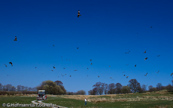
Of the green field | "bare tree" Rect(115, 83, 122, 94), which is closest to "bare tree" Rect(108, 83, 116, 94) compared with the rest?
"bare tree" Rect(115, 83, 122, 94)

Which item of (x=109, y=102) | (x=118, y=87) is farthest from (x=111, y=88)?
(x=109, y=102)

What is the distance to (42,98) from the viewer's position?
72438mm

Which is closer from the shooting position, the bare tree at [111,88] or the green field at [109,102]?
the green field at [109,102]

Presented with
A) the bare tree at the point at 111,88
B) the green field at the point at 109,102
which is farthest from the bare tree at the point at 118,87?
the green field at the point at 109,102

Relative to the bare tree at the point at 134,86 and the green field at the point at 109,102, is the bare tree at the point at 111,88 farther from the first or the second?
the green field at the point at 109,102

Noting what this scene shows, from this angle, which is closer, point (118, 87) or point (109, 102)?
point (109, 102)

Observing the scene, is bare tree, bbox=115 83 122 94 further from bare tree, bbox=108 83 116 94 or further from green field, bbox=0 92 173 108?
green field, bbox=0 92 173 108

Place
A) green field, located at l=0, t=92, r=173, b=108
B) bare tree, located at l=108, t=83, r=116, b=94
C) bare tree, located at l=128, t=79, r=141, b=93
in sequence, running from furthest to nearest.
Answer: bare tree, located at l=108, t=83, r=116, b=94 < bare tree, located at l=128, t=79, r=141, b=93 < green field, located at l=0, t=92, r=173, b=108

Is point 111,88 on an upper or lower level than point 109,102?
upper

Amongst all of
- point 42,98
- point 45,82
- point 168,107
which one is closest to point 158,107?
point 168,107

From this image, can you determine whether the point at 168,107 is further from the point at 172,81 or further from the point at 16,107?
the point at 172,81

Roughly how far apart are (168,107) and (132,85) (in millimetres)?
125869

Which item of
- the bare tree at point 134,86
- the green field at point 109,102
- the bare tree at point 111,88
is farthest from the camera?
the bare tree at point 111,88

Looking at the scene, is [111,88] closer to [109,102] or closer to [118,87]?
[118,87]
